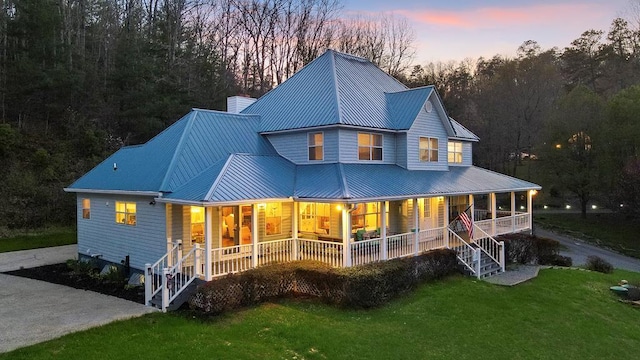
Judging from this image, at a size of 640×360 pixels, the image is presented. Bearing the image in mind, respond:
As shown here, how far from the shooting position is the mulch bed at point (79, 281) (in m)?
14.4

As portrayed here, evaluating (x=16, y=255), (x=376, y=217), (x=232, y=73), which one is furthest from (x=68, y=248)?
(x=232, y=73)

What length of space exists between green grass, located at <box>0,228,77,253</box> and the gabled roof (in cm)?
738

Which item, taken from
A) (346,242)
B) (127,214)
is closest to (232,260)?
(346,242)

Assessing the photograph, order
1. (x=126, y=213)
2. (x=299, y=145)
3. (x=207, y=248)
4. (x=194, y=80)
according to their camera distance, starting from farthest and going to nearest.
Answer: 1. (x=194, y=80)
2. (x=299, y=145)
3. (x=126, y=213)
4. (x=207, y=248)

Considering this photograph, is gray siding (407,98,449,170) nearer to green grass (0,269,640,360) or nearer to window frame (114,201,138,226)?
green grass (0,269,640,360)

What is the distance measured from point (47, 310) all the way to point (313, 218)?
30.3 ft

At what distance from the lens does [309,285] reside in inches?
539

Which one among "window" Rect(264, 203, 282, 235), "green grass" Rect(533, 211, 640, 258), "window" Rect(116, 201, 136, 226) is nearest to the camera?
"window" Rect(116, 201, 136, 226)

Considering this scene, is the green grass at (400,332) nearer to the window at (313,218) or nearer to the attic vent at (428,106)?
the window at (313,218)

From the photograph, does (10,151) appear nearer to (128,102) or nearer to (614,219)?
(128,102)

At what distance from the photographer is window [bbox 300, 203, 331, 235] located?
→ 1752cm

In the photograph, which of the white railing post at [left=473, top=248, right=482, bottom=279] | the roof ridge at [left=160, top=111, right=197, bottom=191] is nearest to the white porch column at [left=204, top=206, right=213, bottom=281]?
the roof ridge at [left=160, top=111, right=197, bottom=191]

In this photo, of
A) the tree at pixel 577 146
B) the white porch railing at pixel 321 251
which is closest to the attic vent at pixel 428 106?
the white porch railing at pixel 321 251

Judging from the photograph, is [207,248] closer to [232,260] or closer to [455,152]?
[232,260]
